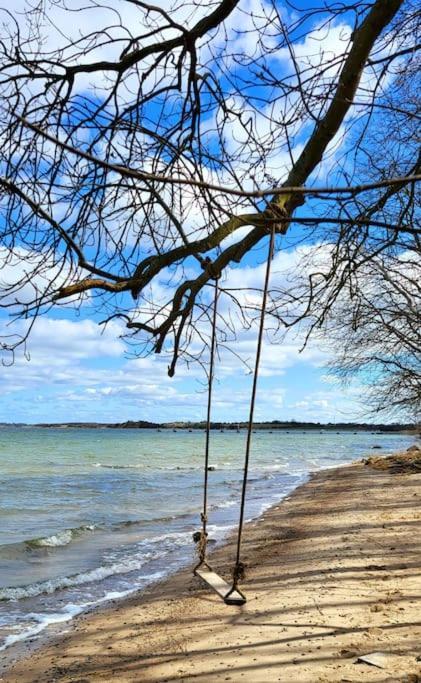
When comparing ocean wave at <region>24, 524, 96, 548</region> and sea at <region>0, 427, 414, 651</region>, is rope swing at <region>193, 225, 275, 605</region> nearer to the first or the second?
sea at <region>0, 427, 414, 651</region>

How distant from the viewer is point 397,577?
6203mm

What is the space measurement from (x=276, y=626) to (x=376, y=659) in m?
1.17

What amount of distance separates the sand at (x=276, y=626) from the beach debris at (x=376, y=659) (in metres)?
0.02

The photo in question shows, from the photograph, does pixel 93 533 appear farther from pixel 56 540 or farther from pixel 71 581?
pixel 71 581

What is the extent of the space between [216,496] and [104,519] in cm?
575

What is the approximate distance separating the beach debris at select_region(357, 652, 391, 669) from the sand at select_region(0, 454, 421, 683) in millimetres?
15

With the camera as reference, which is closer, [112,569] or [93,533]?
[112,569]

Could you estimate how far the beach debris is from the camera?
387 cm

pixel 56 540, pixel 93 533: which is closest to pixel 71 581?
pixel 56 540

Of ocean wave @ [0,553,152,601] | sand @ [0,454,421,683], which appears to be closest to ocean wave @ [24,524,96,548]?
ocean wave @ [0,553,152,601]

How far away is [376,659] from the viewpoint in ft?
13.0

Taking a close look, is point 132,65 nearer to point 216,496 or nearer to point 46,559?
point 46,559

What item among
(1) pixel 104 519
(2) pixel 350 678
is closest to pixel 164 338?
(2) pixel 350 678

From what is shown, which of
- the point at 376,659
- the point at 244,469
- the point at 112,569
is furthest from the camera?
the point at 112,569
